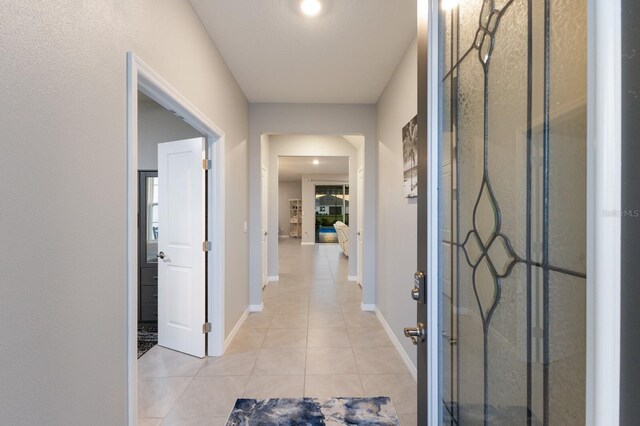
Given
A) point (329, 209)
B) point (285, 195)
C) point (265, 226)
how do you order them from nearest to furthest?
point (265, 226) → point (329, 209) → point (285, 195)

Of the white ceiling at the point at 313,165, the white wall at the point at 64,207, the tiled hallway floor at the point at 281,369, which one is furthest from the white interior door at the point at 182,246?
the white ceiling at the point at 313,165

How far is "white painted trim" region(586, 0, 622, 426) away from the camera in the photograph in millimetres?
396

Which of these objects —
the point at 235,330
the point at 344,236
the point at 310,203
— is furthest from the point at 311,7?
the point at 310,203

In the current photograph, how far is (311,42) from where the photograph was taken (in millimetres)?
2539

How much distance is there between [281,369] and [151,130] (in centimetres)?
291

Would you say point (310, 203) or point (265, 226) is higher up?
point (310, 203)

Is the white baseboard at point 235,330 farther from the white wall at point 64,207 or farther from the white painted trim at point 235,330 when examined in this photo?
the white wall at point 64,207

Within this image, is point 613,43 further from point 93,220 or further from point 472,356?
point 93,220

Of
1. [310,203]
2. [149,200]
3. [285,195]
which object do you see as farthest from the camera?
[285,195]

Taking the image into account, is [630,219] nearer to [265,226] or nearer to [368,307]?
[368,307]

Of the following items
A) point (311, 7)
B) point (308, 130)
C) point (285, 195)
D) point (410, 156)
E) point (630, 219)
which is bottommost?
point (630, 219)

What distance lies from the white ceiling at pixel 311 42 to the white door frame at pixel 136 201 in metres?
0.71

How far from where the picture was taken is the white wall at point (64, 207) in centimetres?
89

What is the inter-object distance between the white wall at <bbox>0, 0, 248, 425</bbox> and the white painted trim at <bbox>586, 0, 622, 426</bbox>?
52.2 inches
